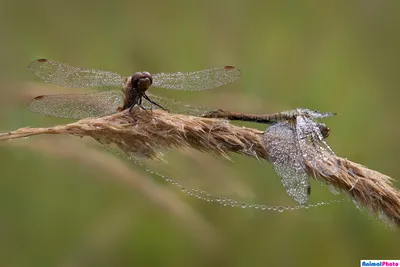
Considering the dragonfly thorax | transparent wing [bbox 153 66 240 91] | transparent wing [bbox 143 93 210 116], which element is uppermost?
transparent wing [bbox 153 66 240 91]

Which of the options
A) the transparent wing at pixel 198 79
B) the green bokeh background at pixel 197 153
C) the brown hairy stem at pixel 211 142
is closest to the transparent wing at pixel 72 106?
the green bokeh background at pixel 197 153

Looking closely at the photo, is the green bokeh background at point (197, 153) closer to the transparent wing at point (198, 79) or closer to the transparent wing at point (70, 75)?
the transparent wing at point (70, 75)

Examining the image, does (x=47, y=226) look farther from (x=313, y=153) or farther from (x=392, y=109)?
(x=392, y=109)

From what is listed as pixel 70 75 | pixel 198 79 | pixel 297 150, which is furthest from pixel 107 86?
pixel 297 150

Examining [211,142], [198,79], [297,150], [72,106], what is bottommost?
[211,142]

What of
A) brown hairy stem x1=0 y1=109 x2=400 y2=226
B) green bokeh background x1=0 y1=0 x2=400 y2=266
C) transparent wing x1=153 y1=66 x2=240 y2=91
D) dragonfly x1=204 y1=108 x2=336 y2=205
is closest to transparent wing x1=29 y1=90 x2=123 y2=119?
green bokeh background x1=0 y1=0 x2=400 y2=266

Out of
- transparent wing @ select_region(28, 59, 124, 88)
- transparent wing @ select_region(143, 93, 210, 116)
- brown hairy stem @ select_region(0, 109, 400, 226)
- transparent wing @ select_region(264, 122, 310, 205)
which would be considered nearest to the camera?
brown hairy stem @ select_region(0, 109, 400, 226)

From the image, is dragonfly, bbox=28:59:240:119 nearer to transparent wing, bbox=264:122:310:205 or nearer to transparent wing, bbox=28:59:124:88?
transparent wing, bbox=28:59:124:88

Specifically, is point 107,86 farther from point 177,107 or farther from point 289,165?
point 289,165
